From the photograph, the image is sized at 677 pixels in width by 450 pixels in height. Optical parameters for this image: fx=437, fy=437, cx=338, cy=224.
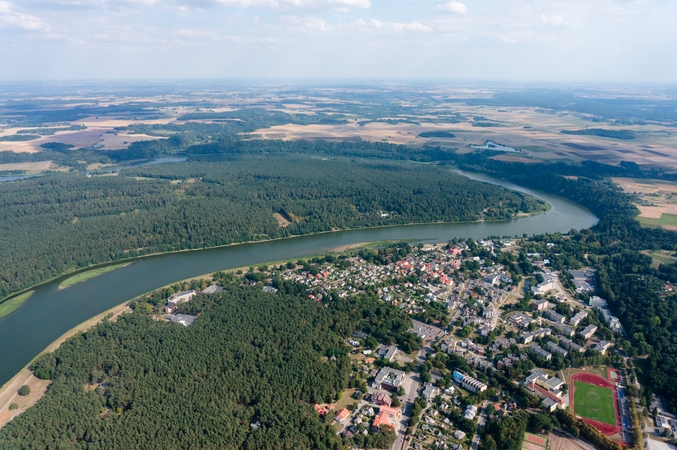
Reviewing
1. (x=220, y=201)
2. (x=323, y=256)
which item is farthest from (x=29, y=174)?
(x=323, y=256)

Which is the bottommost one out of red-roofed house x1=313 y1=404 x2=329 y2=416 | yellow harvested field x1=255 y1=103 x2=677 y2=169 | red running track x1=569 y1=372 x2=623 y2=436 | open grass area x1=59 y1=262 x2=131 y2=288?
open grass area x1=59 y1=262 x2=131 y2=288

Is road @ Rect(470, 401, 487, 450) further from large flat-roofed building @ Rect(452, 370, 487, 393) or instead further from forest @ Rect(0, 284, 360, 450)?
forest @ Rect(0, 284, 360, 450)

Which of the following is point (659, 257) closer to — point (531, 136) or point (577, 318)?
point (577, 318)

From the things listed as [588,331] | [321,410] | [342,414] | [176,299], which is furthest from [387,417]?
[176,299]

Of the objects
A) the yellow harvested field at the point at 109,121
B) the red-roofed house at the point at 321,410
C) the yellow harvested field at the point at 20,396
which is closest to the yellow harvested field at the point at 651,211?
the red-roofed house at the point at 321,410

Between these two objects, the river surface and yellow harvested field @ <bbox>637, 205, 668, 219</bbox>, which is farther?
yellow harvested field @ <bbox>637, 205, 668, 219</bbox>

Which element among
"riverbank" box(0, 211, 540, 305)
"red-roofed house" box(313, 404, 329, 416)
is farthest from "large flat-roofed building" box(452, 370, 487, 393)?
"riverbank" box(0, 211, 540, 305)
